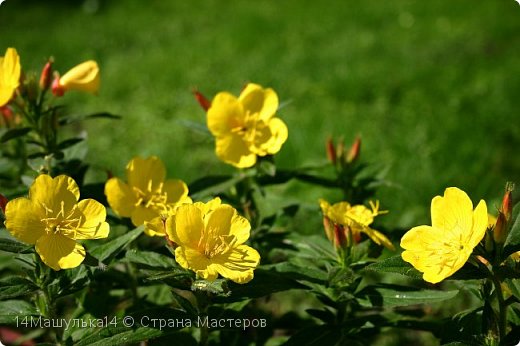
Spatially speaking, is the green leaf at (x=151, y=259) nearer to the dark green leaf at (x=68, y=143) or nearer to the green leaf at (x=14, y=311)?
the green leaf at (x=14, y=311)

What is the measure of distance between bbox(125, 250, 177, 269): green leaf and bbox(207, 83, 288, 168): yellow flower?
449 mm

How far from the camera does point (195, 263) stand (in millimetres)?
1553

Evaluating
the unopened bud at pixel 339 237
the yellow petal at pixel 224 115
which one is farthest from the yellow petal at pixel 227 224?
the yellow petal at pixel 224 115

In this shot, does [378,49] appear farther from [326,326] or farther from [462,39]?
[326,326]

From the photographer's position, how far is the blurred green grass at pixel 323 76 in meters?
3.64

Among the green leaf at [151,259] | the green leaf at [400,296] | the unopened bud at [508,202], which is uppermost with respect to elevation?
the unopened bud at [508,202]

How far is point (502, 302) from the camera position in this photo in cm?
156

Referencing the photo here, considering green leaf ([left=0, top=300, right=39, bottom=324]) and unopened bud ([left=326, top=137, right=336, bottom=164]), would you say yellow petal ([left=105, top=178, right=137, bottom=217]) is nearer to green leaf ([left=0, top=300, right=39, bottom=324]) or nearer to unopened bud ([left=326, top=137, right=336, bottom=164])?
green leaf ([left=0, top=300, right=39, bottom=324])

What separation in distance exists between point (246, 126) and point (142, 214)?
0.44 metres

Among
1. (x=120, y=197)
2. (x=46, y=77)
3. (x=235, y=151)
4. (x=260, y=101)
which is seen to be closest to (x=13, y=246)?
(x=120, y=197)

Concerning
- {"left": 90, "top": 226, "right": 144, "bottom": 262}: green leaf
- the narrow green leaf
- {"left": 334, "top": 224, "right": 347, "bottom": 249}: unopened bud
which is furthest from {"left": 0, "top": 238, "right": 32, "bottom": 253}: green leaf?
the narrow green leaf

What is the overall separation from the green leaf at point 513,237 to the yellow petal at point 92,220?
3.04 ft

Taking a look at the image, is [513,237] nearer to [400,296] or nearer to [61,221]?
[400,296]

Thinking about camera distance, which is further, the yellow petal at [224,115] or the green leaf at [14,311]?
the yellow petal at [224,115]
